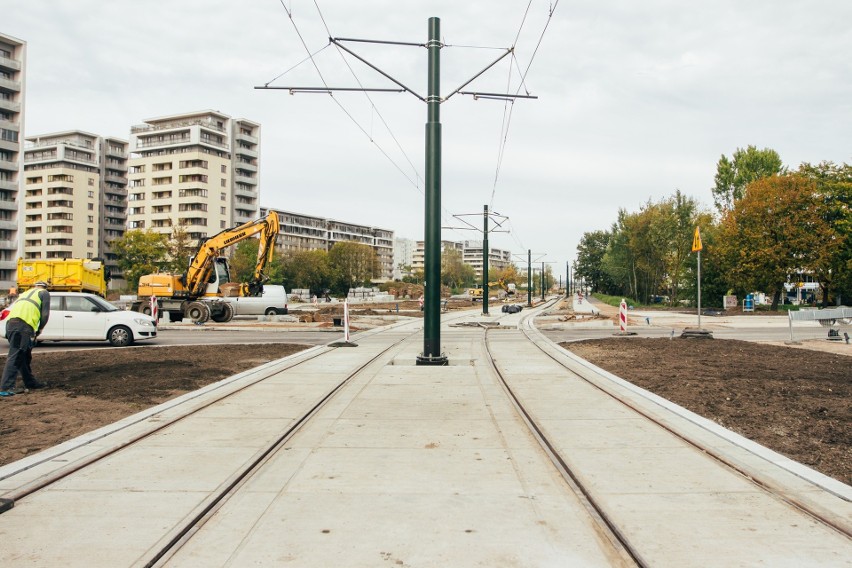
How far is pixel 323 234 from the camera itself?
160 meters

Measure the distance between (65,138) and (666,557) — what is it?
120 m

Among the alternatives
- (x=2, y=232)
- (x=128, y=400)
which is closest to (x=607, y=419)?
(x=128, y=400)

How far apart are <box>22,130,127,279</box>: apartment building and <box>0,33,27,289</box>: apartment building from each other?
91.7ft

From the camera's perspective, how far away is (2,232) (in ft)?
230

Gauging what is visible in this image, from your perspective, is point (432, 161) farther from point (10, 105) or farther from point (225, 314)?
point (10, 105)

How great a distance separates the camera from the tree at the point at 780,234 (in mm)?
45250

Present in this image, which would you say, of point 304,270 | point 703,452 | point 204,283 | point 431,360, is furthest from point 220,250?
point 304,270

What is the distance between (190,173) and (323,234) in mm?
66918

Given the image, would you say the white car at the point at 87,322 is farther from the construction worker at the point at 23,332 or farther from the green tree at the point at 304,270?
the green tree at the point at 304,270

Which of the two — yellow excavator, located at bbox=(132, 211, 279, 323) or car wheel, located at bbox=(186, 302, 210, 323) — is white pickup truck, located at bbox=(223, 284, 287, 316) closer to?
yellow excavator, located at bbox=(132, 211, 279, 323)

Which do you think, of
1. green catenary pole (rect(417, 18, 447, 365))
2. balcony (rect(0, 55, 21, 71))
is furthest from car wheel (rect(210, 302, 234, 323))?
balcony (rect(0, 55, 21, 71))

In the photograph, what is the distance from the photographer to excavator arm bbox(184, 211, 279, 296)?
30484mm

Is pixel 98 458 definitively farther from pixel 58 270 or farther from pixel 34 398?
pixel 58 270

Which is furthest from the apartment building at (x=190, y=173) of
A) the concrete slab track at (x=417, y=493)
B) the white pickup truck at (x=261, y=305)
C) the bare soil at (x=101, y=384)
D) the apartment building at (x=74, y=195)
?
the concrete slab track at (x=417, y=493)
